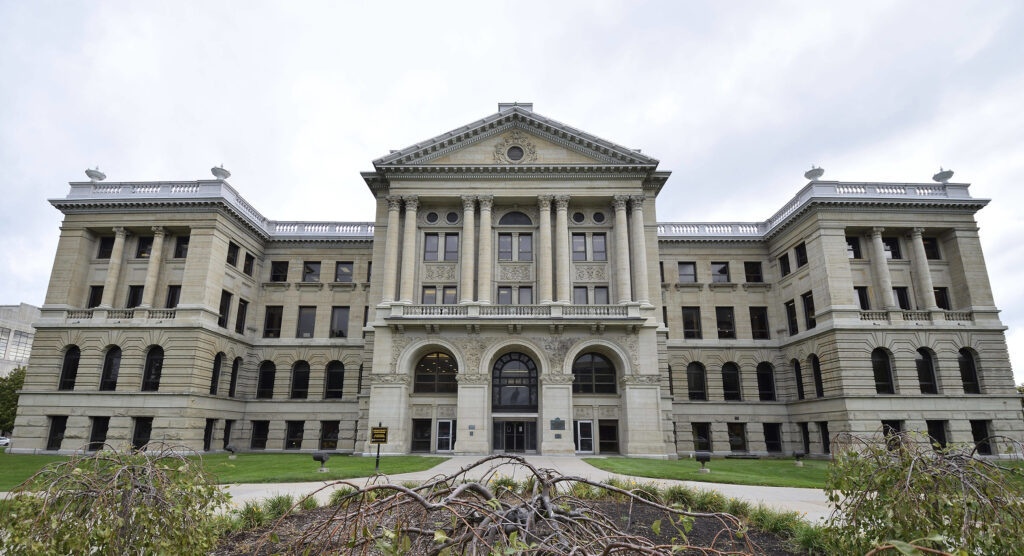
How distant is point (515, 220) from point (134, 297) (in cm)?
2871

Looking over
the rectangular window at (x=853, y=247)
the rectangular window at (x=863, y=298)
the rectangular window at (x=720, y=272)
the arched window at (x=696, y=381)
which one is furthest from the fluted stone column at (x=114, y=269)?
the rectangular window at (x=863, y=298)

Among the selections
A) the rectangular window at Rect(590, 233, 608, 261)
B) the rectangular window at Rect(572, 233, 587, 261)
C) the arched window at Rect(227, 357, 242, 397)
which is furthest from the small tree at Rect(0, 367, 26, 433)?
the rectangular window at Rect(590, 233, 608, 261)

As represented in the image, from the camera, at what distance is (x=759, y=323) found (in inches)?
1807

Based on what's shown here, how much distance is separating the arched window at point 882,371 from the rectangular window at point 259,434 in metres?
44.6

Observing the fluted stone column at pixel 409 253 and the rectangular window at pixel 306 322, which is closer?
the fluted stone column at pixel 409 253

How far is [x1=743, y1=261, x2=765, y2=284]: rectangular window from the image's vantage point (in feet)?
153

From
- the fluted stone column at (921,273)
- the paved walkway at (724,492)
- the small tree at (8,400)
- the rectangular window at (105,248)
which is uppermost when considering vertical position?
the rectangular window at (105,248)

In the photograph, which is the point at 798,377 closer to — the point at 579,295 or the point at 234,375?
the point at 579,295

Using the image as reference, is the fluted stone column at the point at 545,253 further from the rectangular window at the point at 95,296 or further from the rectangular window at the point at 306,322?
the rectangular window at the point at 95,296

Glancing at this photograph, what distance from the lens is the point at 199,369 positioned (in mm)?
37125

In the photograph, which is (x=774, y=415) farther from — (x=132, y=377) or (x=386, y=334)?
(x=132, y=377)

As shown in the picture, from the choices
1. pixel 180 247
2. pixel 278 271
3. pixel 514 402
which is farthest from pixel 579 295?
Answer: pixel 180 247

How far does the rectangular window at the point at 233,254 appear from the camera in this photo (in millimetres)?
42031

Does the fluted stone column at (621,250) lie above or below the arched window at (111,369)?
above
